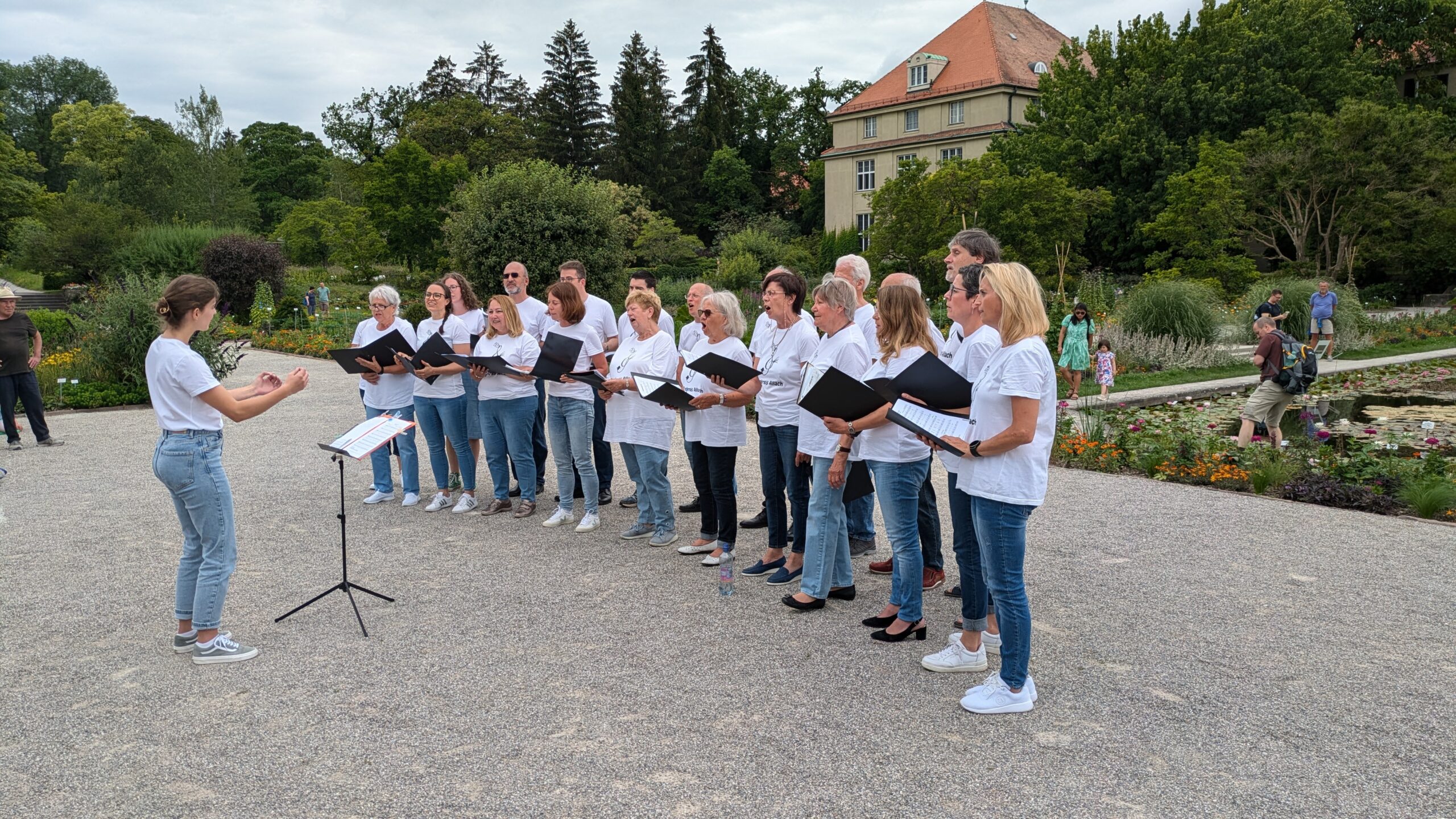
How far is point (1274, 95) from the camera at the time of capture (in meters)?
36.9

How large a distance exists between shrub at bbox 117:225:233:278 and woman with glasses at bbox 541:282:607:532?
31257 millimetres

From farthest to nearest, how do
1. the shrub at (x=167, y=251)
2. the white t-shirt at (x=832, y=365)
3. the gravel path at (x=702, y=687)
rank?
the shrub at (x=167, y=251), the white t-shirt at (x=832, y=365), the gravel path at (x=702, y=687)

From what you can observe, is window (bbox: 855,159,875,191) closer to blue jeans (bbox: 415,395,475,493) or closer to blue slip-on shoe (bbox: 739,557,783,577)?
blue jeans (bbox: 415,395,475,493)

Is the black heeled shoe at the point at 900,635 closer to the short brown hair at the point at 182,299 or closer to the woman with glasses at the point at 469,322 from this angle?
the short brown hair at the point at 182,299

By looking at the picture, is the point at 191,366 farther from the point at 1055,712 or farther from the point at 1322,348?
the point at 1322,348

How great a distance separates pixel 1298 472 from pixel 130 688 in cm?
891

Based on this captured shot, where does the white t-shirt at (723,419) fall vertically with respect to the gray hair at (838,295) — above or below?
below

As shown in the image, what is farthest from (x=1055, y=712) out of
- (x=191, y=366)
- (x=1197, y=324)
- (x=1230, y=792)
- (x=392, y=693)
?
(x=1197, y=324)

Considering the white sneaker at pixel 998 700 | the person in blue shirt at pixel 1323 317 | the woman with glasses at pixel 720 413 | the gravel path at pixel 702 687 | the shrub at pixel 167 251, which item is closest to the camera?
the gravel path at pixel 702 687

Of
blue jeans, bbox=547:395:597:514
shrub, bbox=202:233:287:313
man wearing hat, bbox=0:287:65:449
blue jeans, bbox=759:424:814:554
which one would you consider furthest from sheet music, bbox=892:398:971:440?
shrub, bbox=202:233:287:313

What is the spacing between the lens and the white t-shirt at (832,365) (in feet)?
16.8

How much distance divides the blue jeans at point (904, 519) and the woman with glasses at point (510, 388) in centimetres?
336

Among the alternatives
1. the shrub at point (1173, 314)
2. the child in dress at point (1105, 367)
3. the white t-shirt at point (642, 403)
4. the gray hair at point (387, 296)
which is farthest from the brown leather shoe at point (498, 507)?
the shrub at point (1173, 314)

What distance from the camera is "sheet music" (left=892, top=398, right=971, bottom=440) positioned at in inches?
160
